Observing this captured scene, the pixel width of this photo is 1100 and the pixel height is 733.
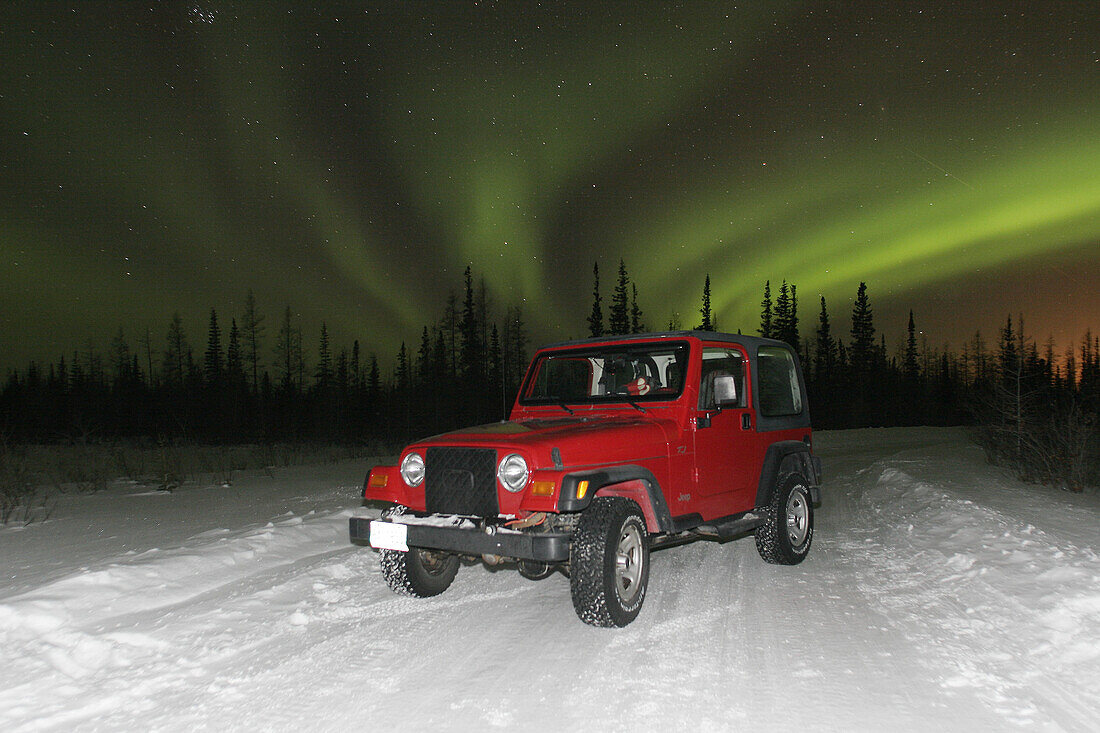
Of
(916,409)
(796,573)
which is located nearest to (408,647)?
(796,573)

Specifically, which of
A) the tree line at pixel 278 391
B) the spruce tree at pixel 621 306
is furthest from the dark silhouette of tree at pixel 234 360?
the spruce tree at pixel 621 306

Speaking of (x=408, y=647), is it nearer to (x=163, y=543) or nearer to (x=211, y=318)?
(x=163, y=543)

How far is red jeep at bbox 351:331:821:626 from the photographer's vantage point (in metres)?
4.83

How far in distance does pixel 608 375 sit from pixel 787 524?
7.99 ft

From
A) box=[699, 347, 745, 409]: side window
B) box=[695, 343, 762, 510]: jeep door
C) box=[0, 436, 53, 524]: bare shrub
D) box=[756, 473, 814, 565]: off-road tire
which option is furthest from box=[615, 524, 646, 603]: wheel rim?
box=[0, 436, 53, 524]: bare shrub

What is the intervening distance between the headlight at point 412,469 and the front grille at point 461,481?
91mm

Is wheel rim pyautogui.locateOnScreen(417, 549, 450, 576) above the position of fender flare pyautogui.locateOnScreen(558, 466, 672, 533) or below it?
below

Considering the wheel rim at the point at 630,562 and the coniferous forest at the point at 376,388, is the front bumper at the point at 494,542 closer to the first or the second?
the wheel rim at the point at 630,562

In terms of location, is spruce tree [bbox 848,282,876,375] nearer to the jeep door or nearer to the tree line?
the tree line

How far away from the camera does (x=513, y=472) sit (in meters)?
4.88

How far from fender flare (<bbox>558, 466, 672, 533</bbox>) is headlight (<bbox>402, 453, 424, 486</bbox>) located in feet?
4.26

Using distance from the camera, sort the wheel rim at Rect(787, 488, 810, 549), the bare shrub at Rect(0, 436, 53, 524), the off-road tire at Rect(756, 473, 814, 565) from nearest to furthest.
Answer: the off-road tire at Rect(756, 473, 814, 565) → the wheel rim at Rect(787, 488, 810, 549) → the bare shrub at Rect(0, 436, 53, 524)

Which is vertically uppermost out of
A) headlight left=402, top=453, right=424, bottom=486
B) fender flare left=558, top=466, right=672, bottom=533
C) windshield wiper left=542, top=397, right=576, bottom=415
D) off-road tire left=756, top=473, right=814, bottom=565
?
windshield wiper left=542, top=397, right=576, bottom=415

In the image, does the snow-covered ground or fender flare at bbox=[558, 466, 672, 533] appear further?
fender flare at bbox=[558, 466, 672, 533]
